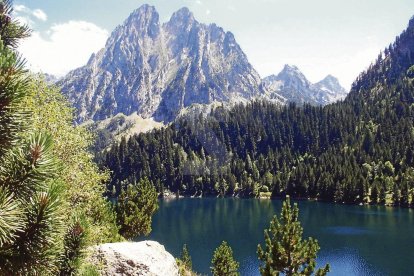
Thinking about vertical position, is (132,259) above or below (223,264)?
above

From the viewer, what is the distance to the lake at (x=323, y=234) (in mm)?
93625

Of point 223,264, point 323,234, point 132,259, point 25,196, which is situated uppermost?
point 25,196

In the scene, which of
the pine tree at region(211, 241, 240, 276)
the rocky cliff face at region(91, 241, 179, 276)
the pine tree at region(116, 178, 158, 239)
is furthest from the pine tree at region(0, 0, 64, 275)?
the pine tree at region(116, 178, 158, 239)

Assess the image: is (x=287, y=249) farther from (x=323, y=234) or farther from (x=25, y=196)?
(x=323, y=234)

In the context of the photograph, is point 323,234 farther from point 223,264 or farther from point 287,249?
point 287,249

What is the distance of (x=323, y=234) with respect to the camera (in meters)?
127

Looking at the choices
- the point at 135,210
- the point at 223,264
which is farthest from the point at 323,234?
the point at 223,264

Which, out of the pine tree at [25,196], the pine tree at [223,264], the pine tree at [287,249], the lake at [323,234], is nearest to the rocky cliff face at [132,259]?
the pine tree at [287,249]

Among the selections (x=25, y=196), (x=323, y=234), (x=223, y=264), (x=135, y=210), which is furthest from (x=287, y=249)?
(x=323, y=234)

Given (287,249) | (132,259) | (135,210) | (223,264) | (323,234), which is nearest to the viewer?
(132,259)

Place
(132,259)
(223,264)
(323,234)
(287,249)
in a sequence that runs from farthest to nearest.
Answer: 1. (323,234)
2. (223,264)
3. (287,249)
4. (132,259)

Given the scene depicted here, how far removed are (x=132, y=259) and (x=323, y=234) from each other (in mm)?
111965

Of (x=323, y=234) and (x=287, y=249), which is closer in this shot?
(x=287, y=249)

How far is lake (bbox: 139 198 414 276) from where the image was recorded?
93.6 m
